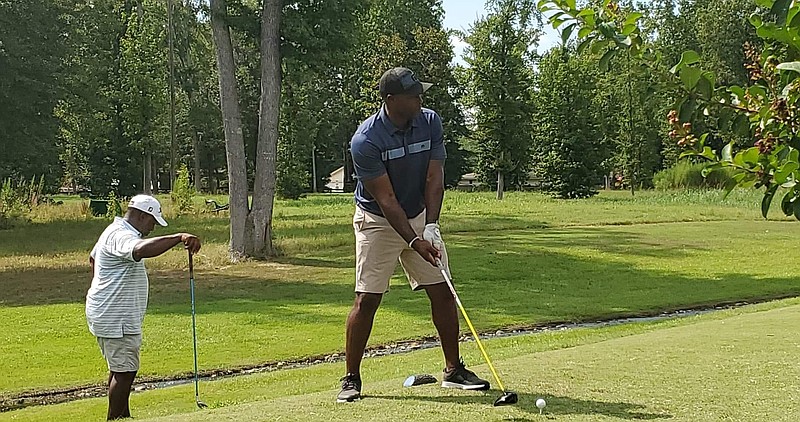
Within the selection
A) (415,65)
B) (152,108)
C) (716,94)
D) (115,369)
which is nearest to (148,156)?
(152,108)

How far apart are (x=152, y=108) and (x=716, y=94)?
5422 cm

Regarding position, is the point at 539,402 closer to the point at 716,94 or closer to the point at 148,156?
the point at 716,94

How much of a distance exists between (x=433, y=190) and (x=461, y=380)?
3.96ft

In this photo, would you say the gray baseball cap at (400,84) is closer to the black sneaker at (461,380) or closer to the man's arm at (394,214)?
the man's arm at (394,214)

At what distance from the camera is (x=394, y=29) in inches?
2990

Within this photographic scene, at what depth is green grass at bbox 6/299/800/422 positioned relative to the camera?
5379 millimetres

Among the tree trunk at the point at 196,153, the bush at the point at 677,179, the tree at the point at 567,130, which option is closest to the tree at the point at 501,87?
the tree at the point at 567,130

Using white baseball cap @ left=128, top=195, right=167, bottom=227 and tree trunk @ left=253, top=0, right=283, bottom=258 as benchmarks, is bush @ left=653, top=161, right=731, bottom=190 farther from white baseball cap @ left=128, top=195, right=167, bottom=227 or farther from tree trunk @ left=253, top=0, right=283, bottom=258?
white baseball cap @ left=128, top=195, right=167, bottom=227

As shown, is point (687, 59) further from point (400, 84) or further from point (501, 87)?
point (501, 87)

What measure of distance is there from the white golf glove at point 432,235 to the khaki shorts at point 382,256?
3.5 inches

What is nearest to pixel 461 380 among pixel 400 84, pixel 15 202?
pixel 400 84

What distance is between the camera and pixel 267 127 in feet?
79.5

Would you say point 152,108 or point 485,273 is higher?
point 152,108

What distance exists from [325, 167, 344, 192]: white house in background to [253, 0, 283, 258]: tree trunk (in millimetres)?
59797
